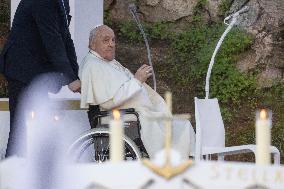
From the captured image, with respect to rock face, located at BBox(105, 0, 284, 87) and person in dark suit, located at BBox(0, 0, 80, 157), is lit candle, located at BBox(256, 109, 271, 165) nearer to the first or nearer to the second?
person in dark suit, located at BBox(0, 0, 80, 157)

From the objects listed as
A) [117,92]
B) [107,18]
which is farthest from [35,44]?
[107,18]

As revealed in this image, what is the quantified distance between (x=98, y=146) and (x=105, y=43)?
2.79 ft

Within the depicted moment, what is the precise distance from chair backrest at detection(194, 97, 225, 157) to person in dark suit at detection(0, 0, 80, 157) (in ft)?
4.87

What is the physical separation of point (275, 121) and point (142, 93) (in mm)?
5140

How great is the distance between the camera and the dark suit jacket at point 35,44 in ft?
17.7

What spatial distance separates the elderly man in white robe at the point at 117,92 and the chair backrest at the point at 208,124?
0.10 m

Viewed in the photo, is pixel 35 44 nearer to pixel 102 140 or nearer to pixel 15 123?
pixel 15 123

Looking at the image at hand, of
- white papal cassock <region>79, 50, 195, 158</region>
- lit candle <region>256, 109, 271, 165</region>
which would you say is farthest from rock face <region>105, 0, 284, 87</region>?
lit candle <region>256, 109, 271, 165</region>

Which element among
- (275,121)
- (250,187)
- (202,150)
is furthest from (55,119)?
(275,121)

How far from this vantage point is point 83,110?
7117 mm

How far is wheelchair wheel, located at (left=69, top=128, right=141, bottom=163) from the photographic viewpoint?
623 centimetres

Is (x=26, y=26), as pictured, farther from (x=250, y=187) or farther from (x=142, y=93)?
(x=250, y=187)

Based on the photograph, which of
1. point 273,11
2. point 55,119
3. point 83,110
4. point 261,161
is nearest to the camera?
point 261,161

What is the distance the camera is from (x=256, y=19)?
41.7ft
